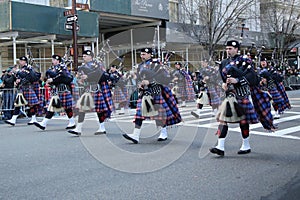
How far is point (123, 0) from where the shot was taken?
21219mm

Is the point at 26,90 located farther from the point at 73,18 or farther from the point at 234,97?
the point at 234,97

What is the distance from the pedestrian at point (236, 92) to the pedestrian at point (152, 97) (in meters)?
1.43

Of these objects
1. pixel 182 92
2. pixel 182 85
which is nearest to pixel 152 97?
pixel 182 85

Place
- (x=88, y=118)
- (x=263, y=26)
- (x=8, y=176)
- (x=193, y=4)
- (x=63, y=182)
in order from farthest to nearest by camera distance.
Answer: (x=263, y=26) < (x=193, y=4) < (x=88, y=118) < (x=8, y=176) < (x=63, y=182)

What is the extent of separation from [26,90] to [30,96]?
205 mm

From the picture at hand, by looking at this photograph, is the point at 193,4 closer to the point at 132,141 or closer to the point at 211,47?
the point at 211,47

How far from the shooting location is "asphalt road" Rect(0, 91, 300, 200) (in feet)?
15.2

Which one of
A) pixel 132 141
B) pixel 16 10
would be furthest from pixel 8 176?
pixel 16 10

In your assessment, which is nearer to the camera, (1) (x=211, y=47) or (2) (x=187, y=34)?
(1) (x=211, y=47)

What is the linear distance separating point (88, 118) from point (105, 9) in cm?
966

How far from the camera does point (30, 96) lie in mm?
10820

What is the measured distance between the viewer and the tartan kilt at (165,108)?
7.53 m

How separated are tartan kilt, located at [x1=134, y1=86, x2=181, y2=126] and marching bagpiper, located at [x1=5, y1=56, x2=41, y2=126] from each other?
4.15m

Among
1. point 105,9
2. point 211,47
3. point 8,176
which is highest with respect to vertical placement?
point 105,9
